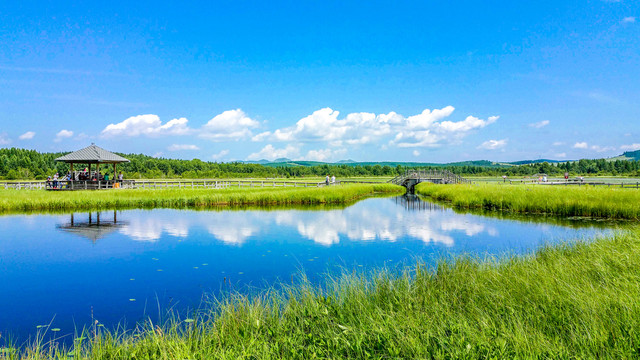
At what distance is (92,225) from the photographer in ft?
65.5

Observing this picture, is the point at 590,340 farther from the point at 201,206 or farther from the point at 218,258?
the point at 201,206

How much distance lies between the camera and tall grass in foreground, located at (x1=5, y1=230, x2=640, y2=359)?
13.5 feet

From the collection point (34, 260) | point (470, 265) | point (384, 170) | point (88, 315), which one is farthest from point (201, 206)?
point (384, 170)

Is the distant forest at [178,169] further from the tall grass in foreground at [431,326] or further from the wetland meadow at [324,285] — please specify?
the tall grass in foreground at [431,326]

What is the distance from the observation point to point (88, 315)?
24.6 ft

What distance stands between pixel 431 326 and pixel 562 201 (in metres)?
22.7

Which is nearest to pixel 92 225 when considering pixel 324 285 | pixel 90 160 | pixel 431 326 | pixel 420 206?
pixel 324 285

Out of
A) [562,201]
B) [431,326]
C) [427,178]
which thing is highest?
[427,178]

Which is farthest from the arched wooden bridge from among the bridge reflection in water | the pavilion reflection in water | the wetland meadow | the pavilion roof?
the pavilion reflection in water

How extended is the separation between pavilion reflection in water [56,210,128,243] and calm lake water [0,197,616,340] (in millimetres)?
51

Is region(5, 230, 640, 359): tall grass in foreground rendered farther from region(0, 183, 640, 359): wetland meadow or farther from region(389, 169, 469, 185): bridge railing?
region(389, 169, 469, 185): bridge railing

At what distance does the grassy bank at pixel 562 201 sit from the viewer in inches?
802

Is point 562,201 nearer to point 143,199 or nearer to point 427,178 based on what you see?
point 143,199

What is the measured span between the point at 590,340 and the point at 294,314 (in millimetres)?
3612
